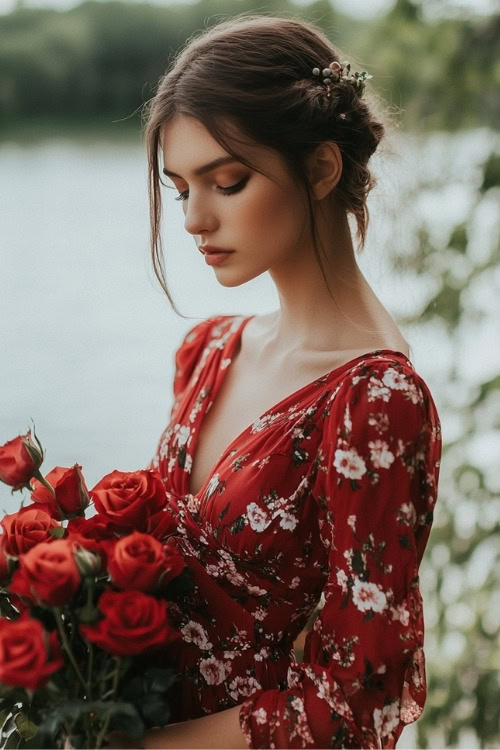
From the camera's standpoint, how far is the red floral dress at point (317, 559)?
41.3 inches

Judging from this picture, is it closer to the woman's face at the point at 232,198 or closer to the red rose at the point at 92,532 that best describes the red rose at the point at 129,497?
the red rose at the point at 92,532

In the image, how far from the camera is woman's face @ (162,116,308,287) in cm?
117

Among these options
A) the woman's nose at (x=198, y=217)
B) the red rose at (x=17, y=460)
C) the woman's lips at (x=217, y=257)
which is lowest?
the red rose at (x=17, y=460)

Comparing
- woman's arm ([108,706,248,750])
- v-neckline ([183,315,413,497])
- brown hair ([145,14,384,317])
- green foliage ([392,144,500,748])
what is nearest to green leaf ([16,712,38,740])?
woman's arm ([108,706,248,750])

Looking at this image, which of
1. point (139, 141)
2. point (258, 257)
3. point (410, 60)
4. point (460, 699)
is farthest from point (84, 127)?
point (460, 699)

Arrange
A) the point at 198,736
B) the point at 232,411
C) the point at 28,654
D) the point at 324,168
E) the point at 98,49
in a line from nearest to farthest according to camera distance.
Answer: the point at 28,654
the point at 198,736
the point at 324,168
the point at 232,411
the point at 98,49

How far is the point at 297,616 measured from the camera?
124 cm

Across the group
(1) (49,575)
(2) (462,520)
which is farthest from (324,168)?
(2) (462,520)

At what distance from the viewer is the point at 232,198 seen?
1.18m

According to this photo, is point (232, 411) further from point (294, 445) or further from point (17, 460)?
point (17, 460)

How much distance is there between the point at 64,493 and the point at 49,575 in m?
0.21

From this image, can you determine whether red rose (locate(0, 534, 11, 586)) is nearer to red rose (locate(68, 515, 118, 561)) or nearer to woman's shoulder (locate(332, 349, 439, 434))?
red rose (locate(68, 515, 118, 561))

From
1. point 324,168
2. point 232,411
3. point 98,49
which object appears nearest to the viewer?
point 324,168

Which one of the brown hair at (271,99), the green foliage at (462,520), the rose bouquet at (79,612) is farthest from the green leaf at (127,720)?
the green foliage at (462,520)
